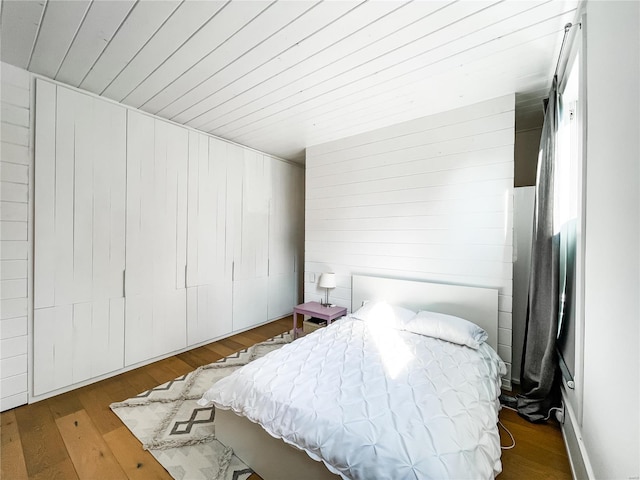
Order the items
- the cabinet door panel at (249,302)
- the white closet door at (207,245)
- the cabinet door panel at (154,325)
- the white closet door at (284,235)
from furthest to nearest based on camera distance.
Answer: the white closet door at (284,235), the cabinet door panel at (249,302), the white closet door at (207,245), the cabinet door panel at (154,325)

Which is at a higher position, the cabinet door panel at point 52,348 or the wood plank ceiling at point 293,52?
the wood plank ceiling at point 293,52

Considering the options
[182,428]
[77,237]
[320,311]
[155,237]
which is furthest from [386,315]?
[77,237]

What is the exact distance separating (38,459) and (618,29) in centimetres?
375

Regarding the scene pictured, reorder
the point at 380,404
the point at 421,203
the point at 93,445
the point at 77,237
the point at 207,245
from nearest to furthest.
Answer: the point at 380,404, the point at 93,445, the point at 77,237, the point at 421,203, the point at 207,245

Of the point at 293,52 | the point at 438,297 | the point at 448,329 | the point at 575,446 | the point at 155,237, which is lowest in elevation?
the point at 575,446

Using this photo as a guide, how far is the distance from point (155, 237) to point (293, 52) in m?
2.34

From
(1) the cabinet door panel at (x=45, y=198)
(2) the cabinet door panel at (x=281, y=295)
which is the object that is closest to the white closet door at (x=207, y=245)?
(2) the cabinet door panel at (x=281, y=295)

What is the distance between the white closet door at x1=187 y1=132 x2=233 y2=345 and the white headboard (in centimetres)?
181

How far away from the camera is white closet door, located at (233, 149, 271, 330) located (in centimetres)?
379

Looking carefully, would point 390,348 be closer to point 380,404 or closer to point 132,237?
point 380,404

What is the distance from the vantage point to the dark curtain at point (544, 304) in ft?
6.35

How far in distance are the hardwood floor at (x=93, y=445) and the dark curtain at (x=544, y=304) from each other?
188 millimetres

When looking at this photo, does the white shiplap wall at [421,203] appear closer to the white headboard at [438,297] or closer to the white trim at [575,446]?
the white headboard at [438,297]

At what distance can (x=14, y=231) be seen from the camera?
6.82 feet
